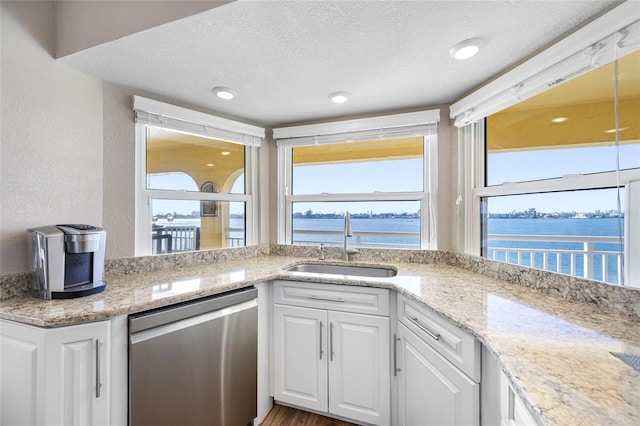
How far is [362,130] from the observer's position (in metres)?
2.32

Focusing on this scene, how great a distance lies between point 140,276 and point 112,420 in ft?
2.64

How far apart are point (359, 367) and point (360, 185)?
141 centimetres

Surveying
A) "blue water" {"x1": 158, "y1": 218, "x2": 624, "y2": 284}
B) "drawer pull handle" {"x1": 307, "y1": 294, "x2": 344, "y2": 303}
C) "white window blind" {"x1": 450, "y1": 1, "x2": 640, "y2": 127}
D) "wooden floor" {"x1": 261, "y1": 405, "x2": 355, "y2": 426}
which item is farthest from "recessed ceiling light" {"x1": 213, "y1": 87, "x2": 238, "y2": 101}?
"wooden floor" {"x1": 261, "y1": 405, "x2": 355, "y2": 426}

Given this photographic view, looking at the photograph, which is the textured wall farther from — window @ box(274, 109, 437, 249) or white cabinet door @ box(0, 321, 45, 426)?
window @ box(274, 109, 437, 249)

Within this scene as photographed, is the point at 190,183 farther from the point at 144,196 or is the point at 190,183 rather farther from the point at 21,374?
the point at 21,374

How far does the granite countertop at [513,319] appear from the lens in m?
0.61

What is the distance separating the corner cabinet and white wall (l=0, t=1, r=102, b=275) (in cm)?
130

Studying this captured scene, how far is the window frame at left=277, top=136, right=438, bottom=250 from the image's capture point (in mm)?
2217

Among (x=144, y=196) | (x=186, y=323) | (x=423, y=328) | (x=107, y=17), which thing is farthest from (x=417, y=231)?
(x=107, y=17)

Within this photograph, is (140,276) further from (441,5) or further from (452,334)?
(441,5)

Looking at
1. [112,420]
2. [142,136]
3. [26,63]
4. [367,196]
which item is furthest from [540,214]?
[26,63]

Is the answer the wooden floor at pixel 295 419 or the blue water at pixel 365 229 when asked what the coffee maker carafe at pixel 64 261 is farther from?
the blue water at pixel 365 229

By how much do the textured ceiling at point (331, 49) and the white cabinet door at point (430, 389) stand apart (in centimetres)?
145

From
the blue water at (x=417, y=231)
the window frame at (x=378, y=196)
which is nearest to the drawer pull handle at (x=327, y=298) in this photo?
the blue water at (x=417, y=231)
